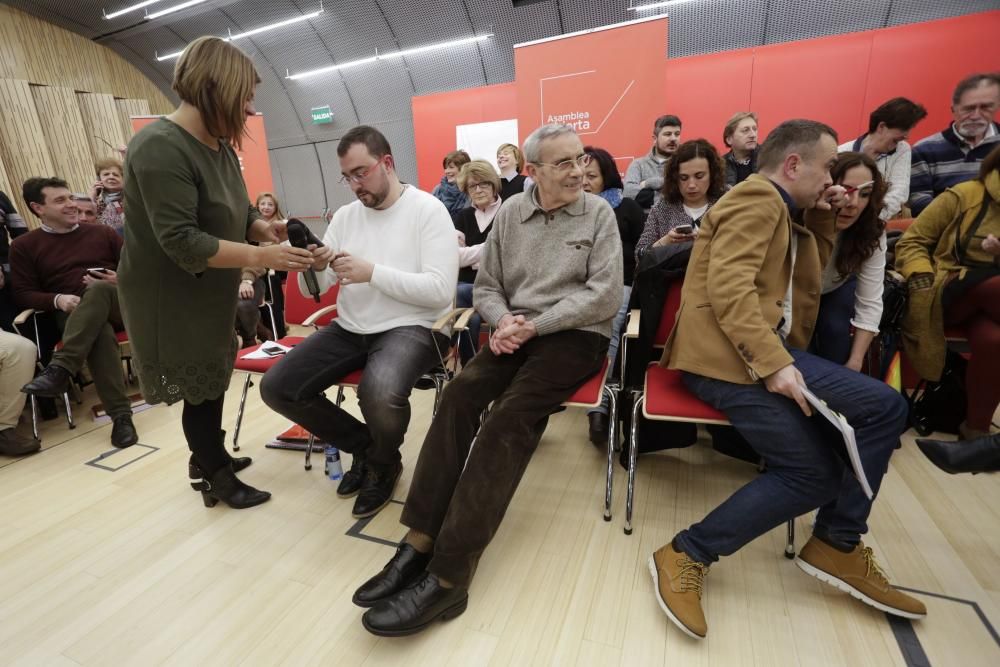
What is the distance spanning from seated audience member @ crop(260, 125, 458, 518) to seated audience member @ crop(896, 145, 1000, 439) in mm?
2214

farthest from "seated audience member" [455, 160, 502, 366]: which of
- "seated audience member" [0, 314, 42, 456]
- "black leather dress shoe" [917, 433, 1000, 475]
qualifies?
"seated audience member" [0, 314, 42, 456]

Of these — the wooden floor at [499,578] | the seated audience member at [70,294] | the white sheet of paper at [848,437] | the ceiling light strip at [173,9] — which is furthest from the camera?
the ceiling light strip at [173,9]

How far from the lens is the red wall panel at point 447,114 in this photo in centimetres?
758

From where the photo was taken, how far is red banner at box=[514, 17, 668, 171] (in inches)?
178

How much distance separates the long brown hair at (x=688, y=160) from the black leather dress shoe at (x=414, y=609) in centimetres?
220

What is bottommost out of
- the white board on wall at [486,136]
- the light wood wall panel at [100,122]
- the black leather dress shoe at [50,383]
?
the black leather dress shoe at [50,383]

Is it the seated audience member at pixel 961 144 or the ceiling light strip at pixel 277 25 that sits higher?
the ceiling light strip at pixel 277 25

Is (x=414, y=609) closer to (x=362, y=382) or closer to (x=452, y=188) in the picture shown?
(x=362, y=382)

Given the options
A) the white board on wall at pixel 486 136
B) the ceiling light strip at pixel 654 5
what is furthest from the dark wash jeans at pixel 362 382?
the ceiling light strip at pixel 654 5

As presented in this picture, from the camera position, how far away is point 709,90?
6.30 metres

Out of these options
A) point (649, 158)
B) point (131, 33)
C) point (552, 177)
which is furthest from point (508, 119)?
point (131, 33)

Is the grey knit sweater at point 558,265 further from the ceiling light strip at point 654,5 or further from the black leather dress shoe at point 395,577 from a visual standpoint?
the ceiling light strip at point 654,5

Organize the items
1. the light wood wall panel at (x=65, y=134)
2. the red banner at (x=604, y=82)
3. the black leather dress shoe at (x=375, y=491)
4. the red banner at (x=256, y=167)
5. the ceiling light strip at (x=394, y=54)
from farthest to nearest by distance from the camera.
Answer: the red banner at (x=256, y=167) → the ceiling light strip at (x=394, y=54) → the light wood wall panel at (x=65, y=134) → the red banner at (x=604, y=82) → the black leather dress shoe at (x=375, y=491)

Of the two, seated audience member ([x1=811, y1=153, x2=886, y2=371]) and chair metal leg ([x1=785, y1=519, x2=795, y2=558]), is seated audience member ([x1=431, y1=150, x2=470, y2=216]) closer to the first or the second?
seated audience member ([x1=811, y1=153, x2=886, y2=371])
